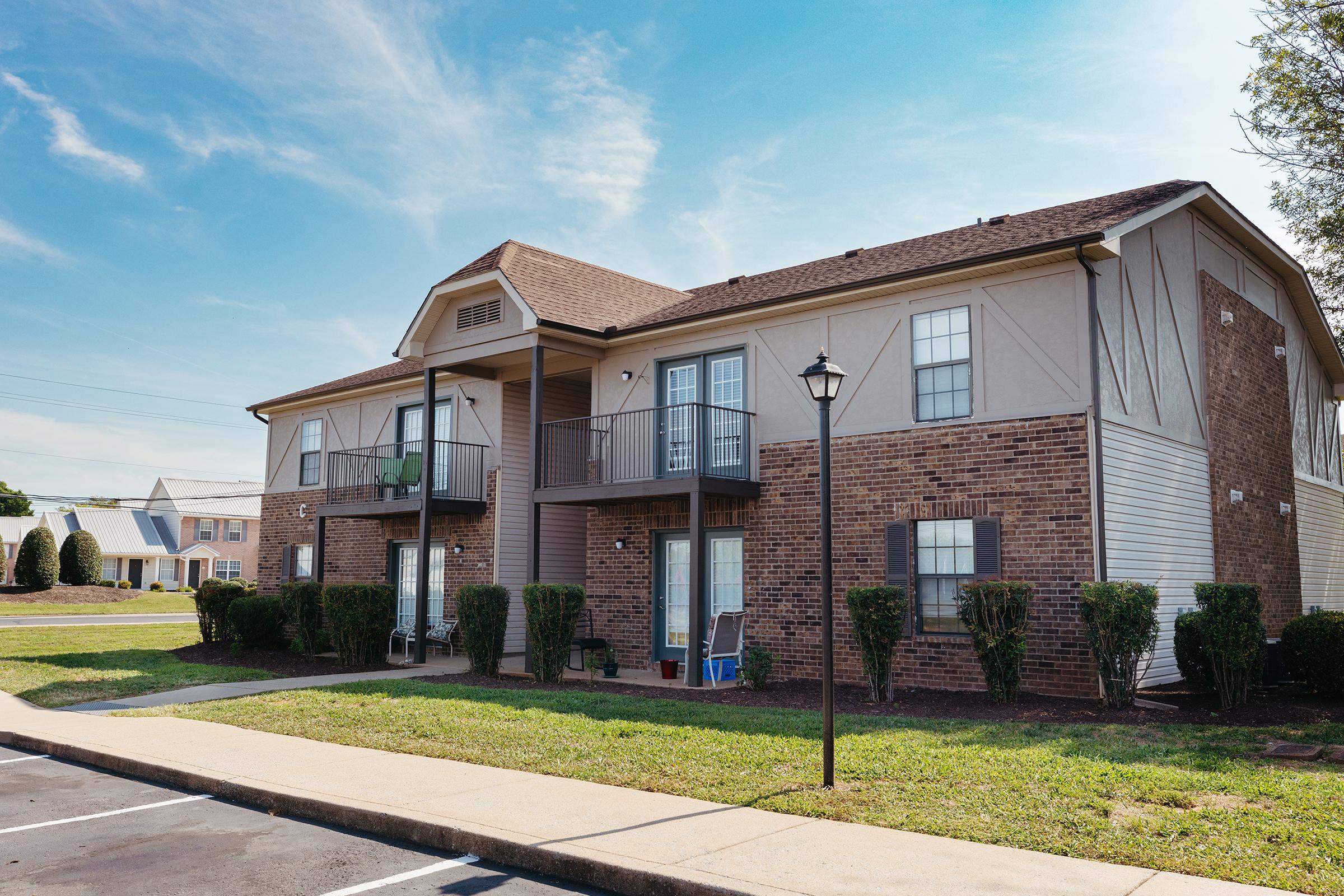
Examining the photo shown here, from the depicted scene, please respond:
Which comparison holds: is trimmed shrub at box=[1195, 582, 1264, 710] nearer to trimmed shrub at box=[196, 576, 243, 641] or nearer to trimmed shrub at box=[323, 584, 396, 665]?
trimmed shrub at box=[323, 584, 396, 665]

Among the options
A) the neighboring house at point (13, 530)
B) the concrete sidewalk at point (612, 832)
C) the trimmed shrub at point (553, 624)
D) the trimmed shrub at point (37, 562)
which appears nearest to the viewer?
the concrete sidewalk at point (612, 832)

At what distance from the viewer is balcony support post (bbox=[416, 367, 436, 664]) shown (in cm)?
1739

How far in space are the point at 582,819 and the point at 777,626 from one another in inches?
319

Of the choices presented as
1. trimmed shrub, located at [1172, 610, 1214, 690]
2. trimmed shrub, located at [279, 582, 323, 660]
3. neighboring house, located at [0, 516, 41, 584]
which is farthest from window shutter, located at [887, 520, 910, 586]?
neighboring house, located at [0, 516, 41, 584]

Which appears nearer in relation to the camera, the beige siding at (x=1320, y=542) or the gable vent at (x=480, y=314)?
the gable vent at (x=480, y=314)

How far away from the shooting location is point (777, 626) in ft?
45.6

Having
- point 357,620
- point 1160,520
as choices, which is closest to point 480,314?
point 357,620

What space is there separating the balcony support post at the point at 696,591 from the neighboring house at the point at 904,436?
49 mm

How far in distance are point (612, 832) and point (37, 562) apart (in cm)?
4224

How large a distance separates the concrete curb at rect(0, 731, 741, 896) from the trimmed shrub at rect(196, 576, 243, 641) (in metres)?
11.8

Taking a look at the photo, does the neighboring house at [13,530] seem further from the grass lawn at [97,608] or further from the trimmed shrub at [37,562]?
the grass lawn at [97,608]

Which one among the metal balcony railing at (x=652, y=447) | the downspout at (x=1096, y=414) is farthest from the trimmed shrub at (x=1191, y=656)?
the metal balcony railing at (x=652, y=447)

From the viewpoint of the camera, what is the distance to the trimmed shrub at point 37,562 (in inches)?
1563

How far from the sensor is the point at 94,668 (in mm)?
15867
